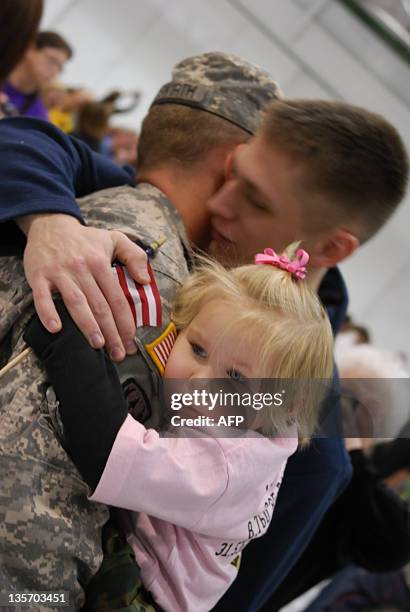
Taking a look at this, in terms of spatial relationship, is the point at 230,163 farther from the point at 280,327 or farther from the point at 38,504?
the point at 38,504

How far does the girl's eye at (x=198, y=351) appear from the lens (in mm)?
916

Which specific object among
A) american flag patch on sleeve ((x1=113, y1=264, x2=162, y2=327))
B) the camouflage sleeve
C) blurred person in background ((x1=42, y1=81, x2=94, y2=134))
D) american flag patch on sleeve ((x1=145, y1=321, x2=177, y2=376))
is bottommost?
blurred person in background ((x1=42, y1=81, x2=94, y2=134))

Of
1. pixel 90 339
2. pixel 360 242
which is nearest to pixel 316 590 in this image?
pixel 360 242

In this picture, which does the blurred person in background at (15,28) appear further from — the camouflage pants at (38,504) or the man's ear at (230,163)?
the camouflage pants at (38,504)

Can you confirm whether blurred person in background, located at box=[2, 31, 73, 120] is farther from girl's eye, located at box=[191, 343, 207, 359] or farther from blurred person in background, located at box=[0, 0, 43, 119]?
girl's eye, located at box=[191, 343, 207, 359]

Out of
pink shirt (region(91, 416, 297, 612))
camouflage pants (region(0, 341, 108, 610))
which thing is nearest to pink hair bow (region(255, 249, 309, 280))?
pink shirt (region(91, 416, 297, 612))

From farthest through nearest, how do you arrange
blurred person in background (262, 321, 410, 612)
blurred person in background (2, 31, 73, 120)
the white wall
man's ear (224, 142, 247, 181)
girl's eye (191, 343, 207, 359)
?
1. the white wall
2. blurred person in background (2, 31, 73, 120)
3. blurred person in background (262, 321, 410, 612)
4. man's ear (224, 142, 247, 181)
5. girl's eye (191, 343, 207, 359)

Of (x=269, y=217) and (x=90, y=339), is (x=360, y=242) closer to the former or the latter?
(x=269, y=217)

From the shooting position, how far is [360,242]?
1.38 m

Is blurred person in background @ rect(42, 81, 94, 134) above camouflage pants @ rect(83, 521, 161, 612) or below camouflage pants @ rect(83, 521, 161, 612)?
below

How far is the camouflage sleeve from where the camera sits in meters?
0.82

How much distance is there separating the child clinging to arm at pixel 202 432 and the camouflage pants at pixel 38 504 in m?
0.03

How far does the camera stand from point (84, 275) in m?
0.92

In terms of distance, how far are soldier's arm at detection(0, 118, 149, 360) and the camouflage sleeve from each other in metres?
0.02
